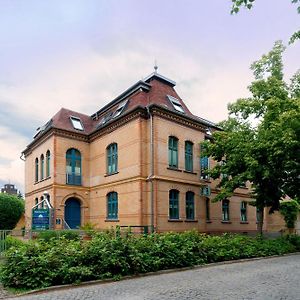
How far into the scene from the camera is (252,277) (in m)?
10.3

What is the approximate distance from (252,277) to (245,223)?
62.2ft

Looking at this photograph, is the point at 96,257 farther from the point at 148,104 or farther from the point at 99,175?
the point at 99,175

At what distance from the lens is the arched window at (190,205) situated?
Answer: 71.9ft

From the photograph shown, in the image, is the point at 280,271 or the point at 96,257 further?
the point at 280,271

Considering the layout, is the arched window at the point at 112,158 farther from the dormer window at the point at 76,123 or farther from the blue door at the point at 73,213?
the dormer window at the point at 76,123

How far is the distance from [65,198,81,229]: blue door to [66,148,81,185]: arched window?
4.40 feet

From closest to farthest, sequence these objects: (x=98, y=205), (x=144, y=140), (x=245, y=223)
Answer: (x=144, y=140) < (x=98, y=205) < (x=245, y=223)

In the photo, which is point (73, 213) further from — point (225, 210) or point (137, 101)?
point (225, 210)

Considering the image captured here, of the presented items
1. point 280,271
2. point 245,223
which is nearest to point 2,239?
point 280,271

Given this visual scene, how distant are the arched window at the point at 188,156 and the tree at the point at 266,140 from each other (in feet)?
5.79

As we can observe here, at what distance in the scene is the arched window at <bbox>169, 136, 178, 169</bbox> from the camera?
70.4 feet

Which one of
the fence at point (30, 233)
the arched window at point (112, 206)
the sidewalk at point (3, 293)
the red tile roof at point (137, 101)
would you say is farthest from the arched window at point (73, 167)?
the sidewalk at point (3, 293)

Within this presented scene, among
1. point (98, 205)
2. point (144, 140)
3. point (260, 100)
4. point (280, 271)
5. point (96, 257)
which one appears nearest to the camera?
point (96, 257)

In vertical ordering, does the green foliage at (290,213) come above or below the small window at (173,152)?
below
